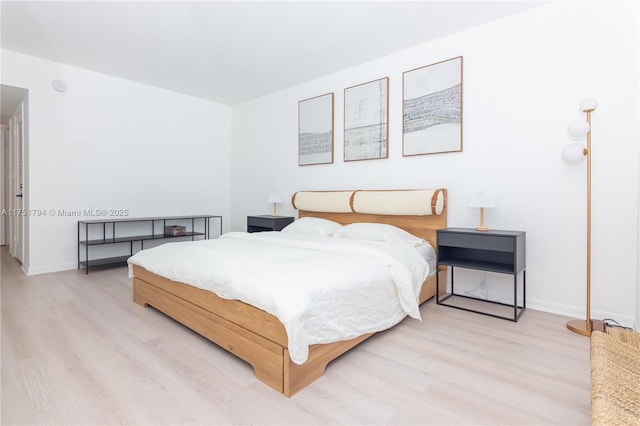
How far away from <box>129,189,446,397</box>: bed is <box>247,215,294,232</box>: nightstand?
88 centimetres

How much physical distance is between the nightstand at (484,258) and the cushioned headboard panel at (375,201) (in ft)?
1.24

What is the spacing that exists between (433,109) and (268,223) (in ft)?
8.06

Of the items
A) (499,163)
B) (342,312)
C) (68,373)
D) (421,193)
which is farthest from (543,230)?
(68,373)

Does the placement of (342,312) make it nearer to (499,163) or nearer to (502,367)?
(502,367)

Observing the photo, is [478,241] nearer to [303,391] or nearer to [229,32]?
[303,391]

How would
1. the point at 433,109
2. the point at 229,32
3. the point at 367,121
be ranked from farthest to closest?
the point at 367,121, the point at 433,109, the point at 229,32

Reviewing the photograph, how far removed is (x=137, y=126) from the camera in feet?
14.9

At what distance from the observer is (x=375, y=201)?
347 cm

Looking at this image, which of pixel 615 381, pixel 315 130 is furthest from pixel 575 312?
pixel 315 130

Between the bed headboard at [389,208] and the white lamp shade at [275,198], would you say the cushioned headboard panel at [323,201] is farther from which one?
the white lamp shade at [275,198]

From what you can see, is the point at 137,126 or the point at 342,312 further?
the point at 137,126

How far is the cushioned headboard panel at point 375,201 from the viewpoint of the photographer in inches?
122

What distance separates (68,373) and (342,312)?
146cm

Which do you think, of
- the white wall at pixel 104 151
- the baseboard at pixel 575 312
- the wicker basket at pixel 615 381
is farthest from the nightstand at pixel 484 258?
the white wall at pixel 104 151
